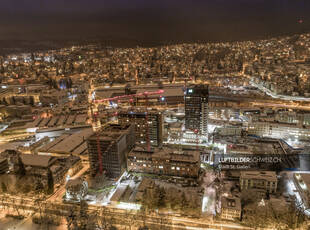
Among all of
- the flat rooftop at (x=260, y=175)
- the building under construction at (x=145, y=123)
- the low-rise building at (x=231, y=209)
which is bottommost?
the low-rise building at (x=231, y=209)

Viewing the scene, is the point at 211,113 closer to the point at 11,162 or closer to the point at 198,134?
the point at 198,134

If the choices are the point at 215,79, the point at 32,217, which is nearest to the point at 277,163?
the point at 32,217

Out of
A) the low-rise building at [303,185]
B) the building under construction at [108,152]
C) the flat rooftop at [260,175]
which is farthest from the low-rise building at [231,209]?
the building under construction at [108,152]

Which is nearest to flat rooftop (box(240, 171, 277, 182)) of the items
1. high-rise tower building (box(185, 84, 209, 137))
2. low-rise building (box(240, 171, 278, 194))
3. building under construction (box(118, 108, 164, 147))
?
low-rise building (box(240, 171, 278, 194))

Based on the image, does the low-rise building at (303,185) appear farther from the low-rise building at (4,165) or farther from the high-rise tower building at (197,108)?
the low-rise building at (4,165)

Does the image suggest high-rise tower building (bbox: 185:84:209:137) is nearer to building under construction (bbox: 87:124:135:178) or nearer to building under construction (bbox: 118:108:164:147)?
building under construction (bbox: 118:108:164:147)

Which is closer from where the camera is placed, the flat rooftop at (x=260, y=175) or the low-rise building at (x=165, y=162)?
the flat rooftop at (x=260, y=175)

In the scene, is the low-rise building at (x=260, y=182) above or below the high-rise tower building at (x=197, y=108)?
below
